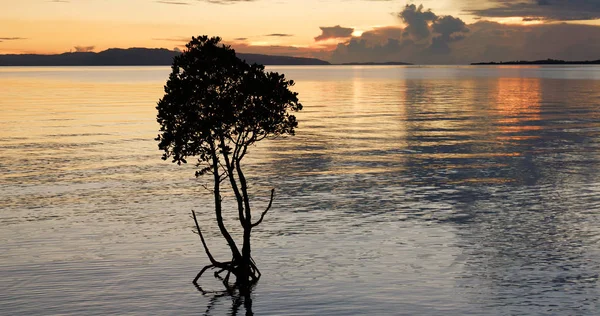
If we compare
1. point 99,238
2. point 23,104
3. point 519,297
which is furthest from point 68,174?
point 23,104

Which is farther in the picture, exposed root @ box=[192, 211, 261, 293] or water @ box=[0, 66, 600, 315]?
exposed root @ box=[192, 211, 261, 293]

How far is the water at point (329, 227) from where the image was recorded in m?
30.9

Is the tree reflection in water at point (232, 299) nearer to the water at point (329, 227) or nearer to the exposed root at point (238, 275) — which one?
the water at point (329, 227)

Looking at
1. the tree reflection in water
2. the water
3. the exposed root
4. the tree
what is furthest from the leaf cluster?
the water

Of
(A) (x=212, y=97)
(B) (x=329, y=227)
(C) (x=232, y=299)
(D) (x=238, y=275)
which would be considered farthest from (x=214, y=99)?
(B) (x=329, y=227)

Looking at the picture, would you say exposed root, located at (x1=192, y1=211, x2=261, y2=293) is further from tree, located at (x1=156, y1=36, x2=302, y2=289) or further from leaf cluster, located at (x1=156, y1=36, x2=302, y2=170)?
leaf cluster, located at (x1=156, y1=36, x2=302, y2=170)

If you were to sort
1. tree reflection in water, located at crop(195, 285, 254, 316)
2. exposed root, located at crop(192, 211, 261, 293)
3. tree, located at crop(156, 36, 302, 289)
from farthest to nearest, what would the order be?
exposed root, located at crop(192, 211, 261, 293) → tree reflection in water, located at crop(195, 285, 254, 316) → tree, located at crop(156, 36, 302, 289)

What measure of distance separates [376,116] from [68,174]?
6788cm

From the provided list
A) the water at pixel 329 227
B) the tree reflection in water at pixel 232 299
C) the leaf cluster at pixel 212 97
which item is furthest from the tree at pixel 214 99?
the water at pixel 329 227

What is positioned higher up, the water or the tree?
the tree

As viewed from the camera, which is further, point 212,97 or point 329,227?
point 329,227

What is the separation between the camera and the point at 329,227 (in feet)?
140

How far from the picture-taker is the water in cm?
3091

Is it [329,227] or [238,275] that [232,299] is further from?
[329,227]
